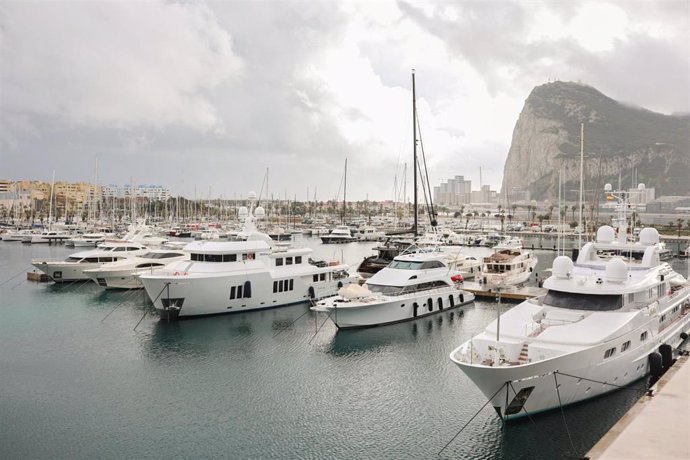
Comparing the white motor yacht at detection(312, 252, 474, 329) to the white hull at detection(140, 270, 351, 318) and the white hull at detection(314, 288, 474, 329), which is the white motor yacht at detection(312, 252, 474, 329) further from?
the white hull at detection(140, 270, 351, 318)

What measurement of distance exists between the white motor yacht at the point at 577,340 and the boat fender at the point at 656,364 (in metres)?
0.03

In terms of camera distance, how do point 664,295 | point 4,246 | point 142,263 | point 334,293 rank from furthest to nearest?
1. point 4,246
2. point 142,263
3. point 334,293
4. point 664,295

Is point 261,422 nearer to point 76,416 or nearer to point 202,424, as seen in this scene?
point 202,424

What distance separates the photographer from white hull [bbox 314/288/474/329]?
1091 inches

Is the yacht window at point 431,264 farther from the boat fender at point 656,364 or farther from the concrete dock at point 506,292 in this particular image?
the boat fender at point 656,364

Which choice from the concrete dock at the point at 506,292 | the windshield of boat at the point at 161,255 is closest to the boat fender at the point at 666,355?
the concrete dock at the point at 506,292

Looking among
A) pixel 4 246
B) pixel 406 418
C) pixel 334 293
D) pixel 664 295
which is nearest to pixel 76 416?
pixel 406 418

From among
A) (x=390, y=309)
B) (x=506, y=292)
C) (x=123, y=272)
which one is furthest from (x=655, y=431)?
(x=123, y=272)

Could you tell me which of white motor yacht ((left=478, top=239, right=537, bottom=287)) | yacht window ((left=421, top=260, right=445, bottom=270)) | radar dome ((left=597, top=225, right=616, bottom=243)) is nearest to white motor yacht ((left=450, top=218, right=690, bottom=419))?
radar dome ((left=597, top=225, right=616, bottom=243))

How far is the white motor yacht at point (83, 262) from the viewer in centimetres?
4484

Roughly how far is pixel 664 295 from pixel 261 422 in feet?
60.0

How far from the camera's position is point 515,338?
17.3 metres

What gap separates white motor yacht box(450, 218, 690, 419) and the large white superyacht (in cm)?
1779

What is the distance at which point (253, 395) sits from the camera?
19547 mm
